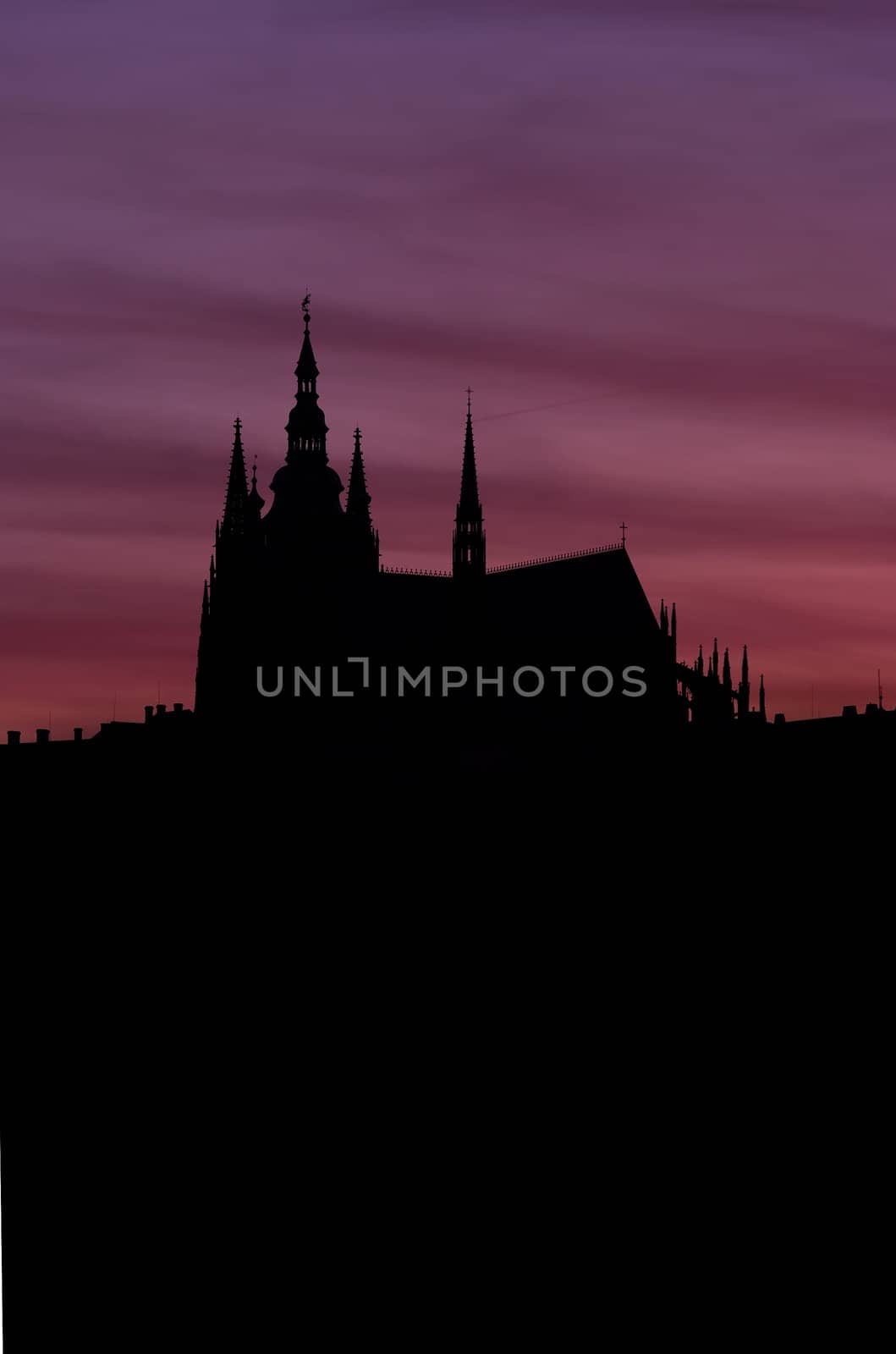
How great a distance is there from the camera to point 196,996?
70500 mm

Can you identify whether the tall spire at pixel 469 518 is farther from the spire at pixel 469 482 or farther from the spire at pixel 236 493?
the spire at pixel 236 493

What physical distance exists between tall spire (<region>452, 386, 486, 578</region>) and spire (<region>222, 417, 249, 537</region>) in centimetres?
1705

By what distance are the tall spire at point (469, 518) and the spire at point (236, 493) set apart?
17053 mm

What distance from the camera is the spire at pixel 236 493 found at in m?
107

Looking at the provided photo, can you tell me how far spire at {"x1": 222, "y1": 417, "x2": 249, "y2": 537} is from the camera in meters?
107

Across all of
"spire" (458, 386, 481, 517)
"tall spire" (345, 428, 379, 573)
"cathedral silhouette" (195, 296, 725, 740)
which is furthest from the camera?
"tall spire" (345, 428, 379, 573)

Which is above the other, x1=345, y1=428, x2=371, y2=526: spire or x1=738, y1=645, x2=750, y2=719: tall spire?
x1=345, y1=428, x2=371, y2=526: spire

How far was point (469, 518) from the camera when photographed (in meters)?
94.5

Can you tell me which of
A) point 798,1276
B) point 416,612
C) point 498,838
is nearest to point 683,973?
point 498,838

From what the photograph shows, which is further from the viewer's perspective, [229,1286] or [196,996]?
[196,996]

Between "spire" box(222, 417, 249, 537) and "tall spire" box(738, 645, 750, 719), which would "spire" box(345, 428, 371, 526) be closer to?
"spire" box(222, 417, 249, 537)

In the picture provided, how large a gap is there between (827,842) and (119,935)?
37287 millimetres

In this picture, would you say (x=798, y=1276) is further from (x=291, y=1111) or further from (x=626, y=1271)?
(x=291, y=1111)

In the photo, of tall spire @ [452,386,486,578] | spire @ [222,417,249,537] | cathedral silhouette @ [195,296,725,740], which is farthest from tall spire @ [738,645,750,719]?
spire @ [222,417,249,537]
